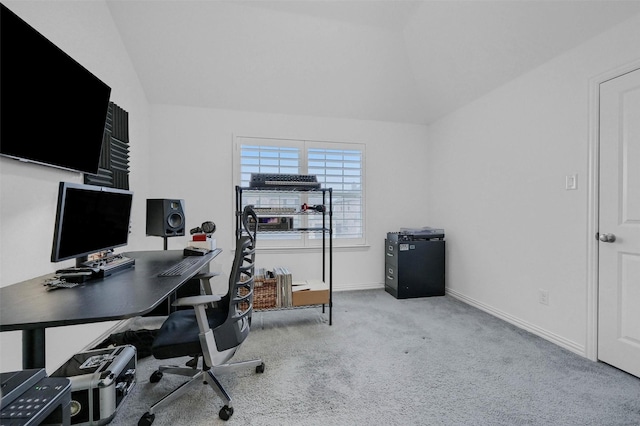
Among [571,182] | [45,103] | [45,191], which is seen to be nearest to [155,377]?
[45,191]

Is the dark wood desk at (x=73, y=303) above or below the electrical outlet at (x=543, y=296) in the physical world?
above

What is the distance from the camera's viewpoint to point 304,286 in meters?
2.85

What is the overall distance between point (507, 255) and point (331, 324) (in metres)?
1.85

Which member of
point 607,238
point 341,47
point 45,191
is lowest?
point 607,238

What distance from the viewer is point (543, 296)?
2422 mm

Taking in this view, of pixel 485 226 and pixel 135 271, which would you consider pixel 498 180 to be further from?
pixel 135 271

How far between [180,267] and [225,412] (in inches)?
33.3

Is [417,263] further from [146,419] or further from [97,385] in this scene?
[97,385]

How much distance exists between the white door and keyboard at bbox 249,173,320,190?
2.29 metres

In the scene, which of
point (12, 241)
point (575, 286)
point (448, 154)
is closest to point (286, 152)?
point (448, 154)

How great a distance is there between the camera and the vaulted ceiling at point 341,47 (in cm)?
230

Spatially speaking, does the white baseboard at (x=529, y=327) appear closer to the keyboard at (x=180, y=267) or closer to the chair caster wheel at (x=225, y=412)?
the chair caster wheel at (x=225, y=412)

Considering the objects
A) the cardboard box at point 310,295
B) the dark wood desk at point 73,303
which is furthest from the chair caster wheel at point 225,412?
the cardboard box at point 310,295

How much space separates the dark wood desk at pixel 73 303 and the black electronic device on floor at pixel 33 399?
7.1 inches
